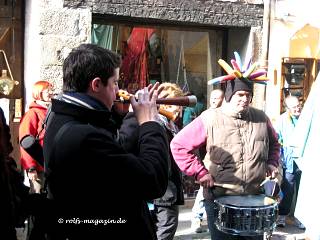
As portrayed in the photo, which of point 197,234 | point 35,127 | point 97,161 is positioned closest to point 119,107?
point 97,161

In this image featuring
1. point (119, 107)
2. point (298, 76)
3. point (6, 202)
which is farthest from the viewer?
point (298, 76)

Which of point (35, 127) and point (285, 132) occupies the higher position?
point (35, 127)

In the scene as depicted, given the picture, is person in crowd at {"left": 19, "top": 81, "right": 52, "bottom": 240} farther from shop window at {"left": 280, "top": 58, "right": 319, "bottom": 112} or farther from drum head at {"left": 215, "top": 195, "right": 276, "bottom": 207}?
shop window at {"left": 280, "top": 58, "right": 319, "bottom": 112}

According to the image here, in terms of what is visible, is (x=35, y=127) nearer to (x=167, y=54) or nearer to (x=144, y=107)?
(x=167, y=54)

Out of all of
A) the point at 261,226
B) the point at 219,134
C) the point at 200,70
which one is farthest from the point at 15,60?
the point at 261,226

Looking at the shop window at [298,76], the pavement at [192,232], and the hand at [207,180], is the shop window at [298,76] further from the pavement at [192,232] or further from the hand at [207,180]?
the hand at [207,180]

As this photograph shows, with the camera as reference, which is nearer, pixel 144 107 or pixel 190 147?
pixel 144 107

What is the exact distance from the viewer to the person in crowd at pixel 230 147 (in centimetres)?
370

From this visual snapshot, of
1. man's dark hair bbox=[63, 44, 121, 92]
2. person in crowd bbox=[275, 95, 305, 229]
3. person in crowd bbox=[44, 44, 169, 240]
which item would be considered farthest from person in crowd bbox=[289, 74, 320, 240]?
person in crowd bbox=[275, 95, 305, 229]

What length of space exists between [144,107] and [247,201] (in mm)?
1934

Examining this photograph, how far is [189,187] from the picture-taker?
6590 millimetres

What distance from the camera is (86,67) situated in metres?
1.99

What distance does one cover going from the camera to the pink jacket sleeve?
12.5 feet

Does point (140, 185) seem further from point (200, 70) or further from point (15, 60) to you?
point (200, 70)
